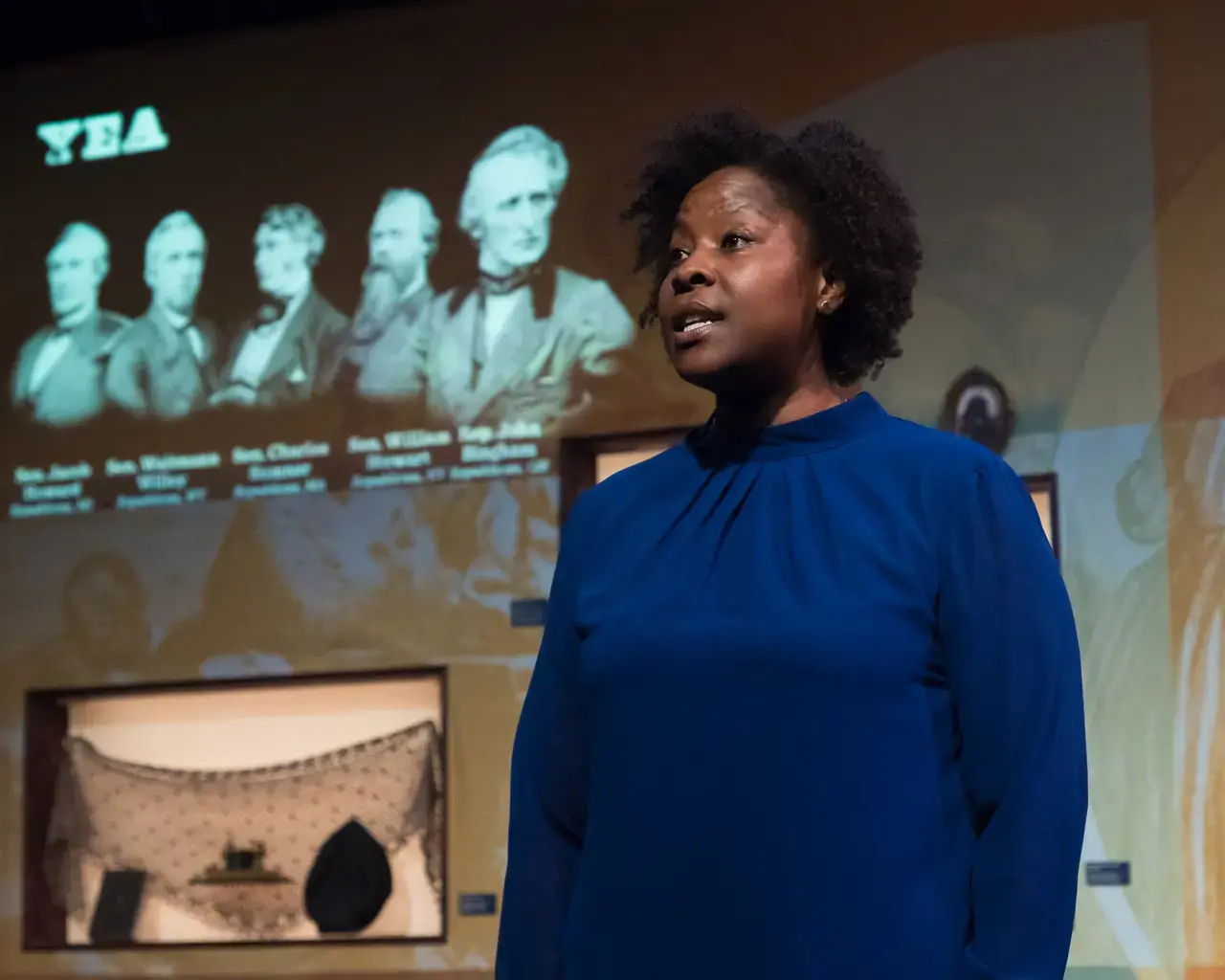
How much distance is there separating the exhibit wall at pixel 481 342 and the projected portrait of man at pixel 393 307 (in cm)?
1

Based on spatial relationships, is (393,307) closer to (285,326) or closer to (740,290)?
(285,326)

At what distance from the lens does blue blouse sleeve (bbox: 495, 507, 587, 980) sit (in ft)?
4.76

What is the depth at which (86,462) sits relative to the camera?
5.30 m

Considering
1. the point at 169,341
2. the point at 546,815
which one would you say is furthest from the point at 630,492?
the point at 169,341

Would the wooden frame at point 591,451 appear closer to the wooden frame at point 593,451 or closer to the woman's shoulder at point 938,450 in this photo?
the wooden frame at point 593,451

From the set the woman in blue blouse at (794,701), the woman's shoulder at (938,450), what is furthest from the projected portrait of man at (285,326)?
the woman's shoulder at (938,450)

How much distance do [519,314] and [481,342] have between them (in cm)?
14

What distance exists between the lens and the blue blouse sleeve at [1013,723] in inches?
49.3

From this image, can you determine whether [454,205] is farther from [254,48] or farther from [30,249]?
[30,249]

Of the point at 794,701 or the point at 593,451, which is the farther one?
the point at 593,451

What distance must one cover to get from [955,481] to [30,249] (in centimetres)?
474

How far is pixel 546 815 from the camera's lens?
4.85 feet

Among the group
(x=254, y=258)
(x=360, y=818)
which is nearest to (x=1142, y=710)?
(x=360, y=818)

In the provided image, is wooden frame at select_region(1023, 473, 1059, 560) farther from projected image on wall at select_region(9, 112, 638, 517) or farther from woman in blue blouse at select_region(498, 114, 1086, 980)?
woman in blue blouse at select_region(498, 114, 1086, 980)
